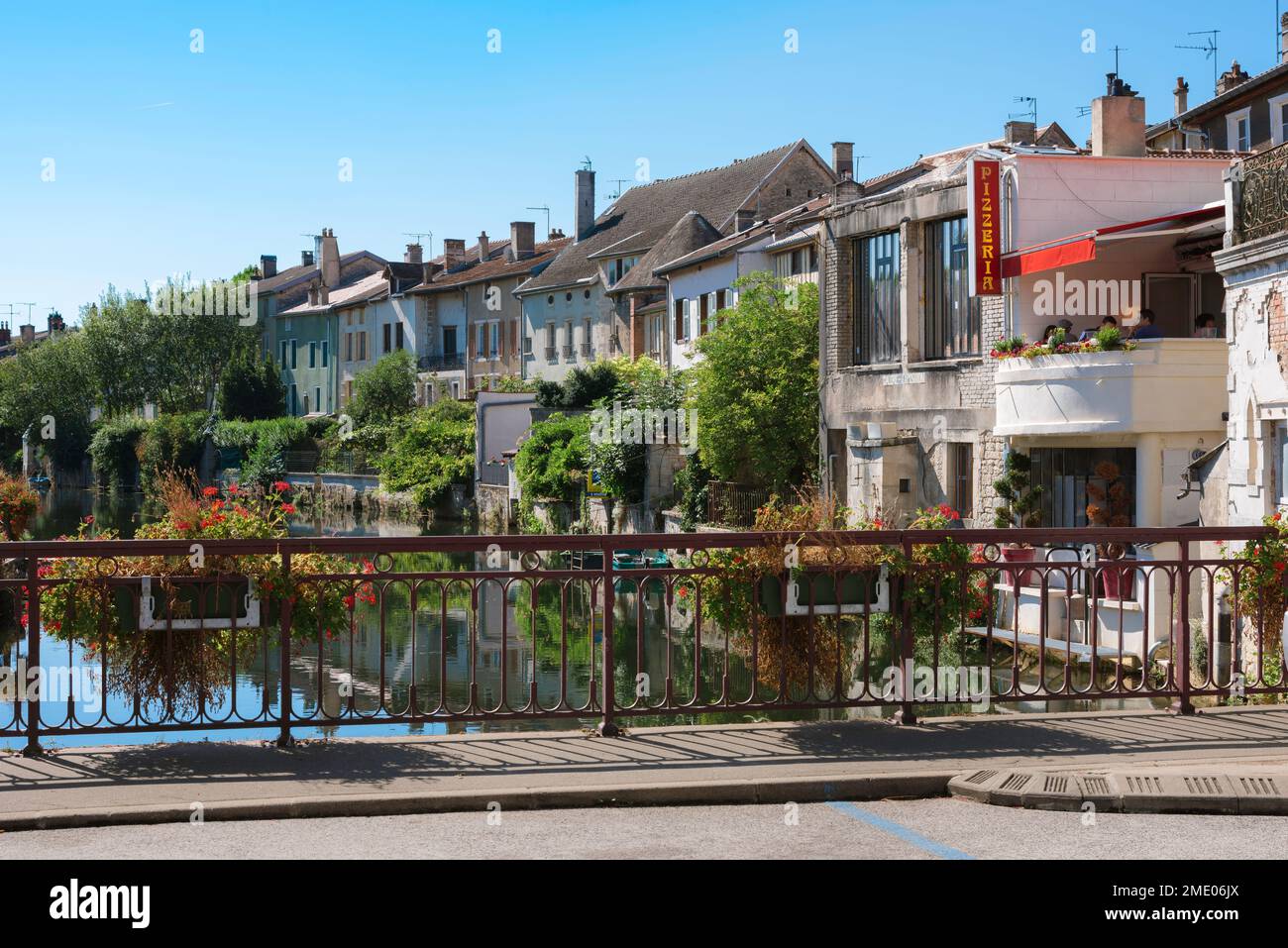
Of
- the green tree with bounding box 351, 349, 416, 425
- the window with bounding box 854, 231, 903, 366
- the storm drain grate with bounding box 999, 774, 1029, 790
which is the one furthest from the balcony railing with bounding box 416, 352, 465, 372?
the storm drain grate with bounding box 999, 774, 1029, 790

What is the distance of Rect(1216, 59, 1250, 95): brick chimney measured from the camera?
1935 inches

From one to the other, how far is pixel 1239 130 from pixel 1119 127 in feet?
58.7

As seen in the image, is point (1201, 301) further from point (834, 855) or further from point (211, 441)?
point (211, 441)

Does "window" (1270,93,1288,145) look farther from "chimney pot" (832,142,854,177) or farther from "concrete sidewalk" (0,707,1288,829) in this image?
"concrete sidewalk" (0,707,1288,829)

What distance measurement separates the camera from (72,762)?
8.52 meters

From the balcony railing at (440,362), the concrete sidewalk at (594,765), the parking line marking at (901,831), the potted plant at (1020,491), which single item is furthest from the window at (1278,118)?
the balcony railing at (440,362)

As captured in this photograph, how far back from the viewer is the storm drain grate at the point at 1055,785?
7.82m

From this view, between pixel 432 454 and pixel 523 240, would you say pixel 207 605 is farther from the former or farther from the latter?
pixel 523 240

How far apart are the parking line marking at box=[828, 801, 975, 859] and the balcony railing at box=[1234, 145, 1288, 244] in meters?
11.4

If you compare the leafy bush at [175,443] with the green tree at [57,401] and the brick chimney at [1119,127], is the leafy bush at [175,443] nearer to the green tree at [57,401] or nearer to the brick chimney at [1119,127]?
the green tree at [57,401]

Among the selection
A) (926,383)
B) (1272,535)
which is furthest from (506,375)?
(1272,535)

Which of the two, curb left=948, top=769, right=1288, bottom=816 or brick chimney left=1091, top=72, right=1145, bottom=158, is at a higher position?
brick chimney left=1091, top=72, right=1145, bottom=158

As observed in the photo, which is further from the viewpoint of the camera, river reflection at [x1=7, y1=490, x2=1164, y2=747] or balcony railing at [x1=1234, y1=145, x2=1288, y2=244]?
balcony railing at [x1=1234, y1=145, x2=1288, y2=244]
